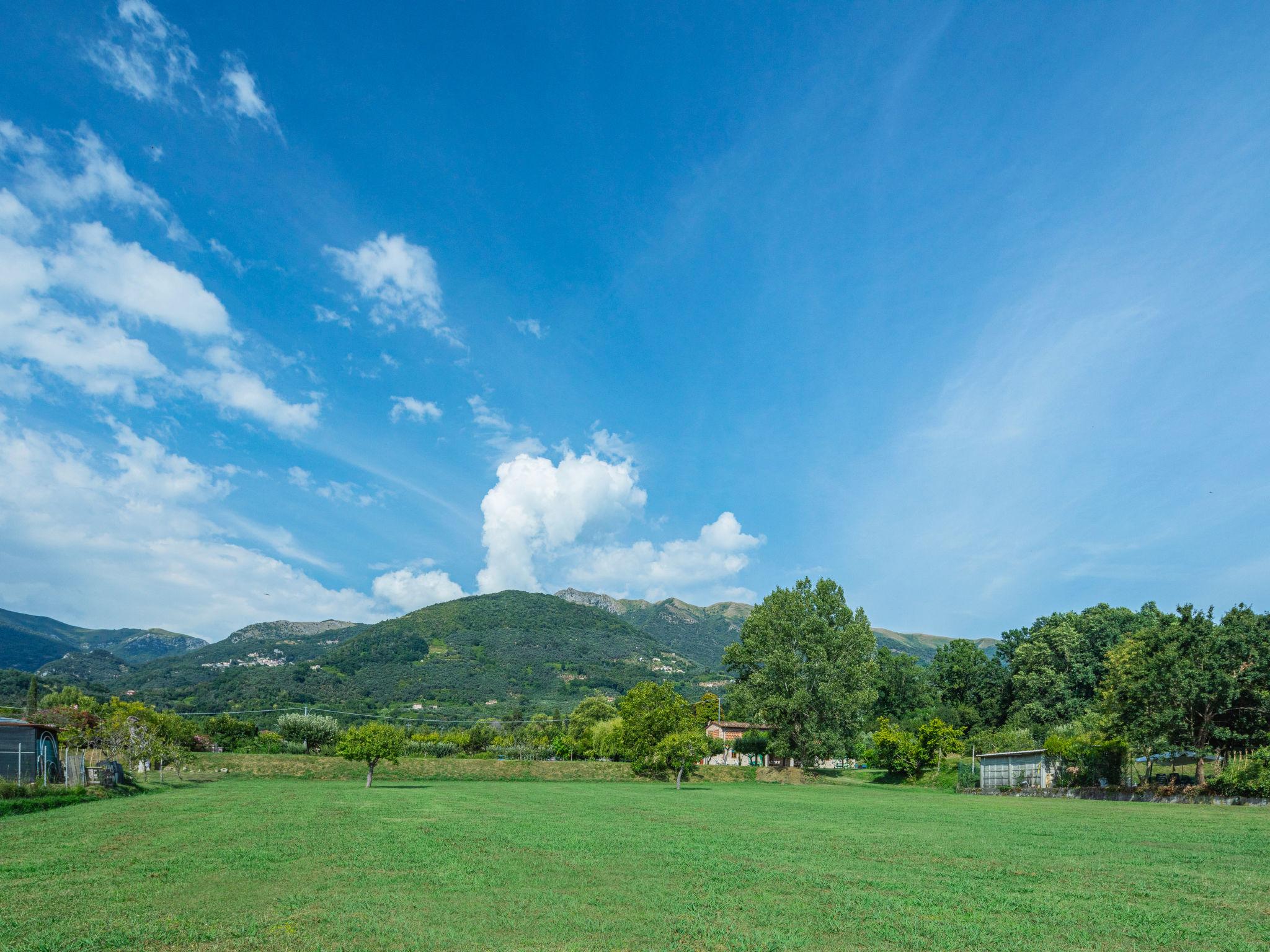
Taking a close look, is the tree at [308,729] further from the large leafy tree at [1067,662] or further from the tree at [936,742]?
the large leafy tree at [1067,662]

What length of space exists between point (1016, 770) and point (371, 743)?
4145 cm

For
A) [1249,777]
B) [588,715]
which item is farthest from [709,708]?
[1249,777]

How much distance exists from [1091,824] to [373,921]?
22860mm

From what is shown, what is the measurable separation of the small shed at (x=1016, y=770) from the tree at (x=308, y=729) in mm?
62513

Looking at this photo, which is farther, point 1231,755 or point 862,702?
point 862,702

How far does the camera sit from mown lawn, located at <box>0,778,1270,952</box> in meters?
8.83

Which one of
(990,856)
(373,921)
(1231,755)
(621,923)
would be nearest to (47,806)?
(373,921)

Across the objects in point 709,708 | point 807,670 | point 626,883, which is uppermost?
point 807,670

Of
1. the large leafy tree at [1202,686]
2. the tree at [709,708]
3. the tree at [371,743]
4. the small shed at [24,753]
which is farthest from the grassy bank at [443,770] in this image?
the tree at [709,708]

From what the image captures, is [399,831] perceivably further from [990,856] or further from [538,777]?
[538,777]

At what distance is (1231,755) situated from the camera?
37406mm

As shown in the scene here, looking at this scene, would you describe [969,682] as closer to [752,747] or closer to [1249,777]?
[752,747]

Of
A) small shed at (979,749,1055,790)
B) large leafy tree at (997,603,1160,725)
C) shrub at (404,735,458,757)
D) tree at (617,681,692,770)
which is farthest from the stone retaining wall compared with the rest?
shrub at (404,735,458,757)

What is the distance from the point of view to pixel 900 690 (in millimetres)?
83312
